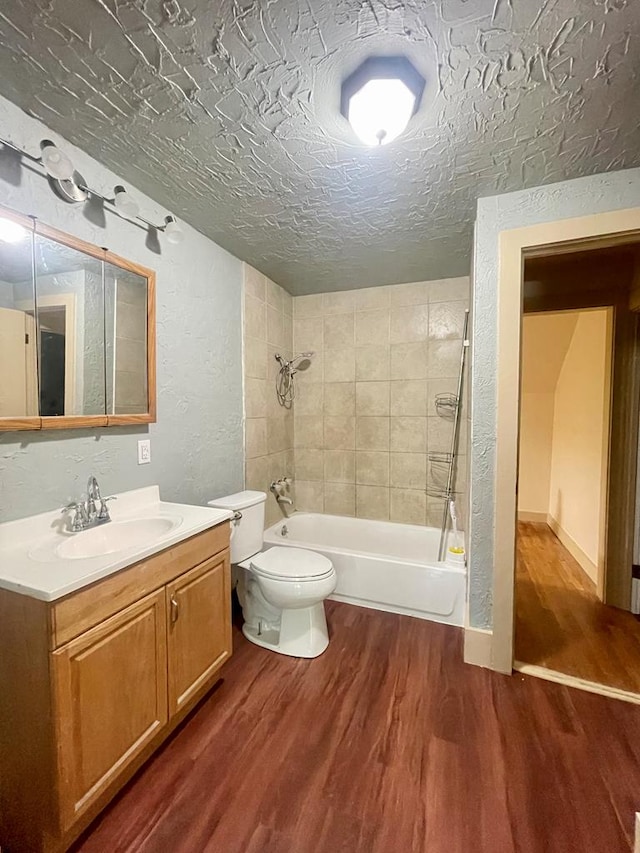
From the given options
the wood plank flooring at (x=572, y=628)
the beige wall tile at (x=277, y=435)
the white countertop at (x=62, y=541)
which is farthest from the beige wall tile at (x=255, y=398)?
the wood plank flooring at (x=572, y=628)

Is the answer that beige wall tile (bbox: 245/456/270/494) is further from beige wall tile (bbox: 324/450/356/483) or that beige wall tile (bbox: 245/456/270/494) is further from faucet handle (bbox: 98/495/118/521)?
faucet handle (bbox: 98/495/118/521)

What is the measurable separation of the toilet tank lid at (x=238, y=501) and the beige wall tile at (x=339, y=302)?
1.72m

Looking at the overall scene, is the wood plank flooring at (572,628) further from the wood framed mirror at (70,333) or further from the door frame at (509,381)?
the wood framed mirror at (70,333)

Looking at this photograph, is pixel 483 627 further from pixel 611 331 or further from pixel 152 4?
pixel 152 4

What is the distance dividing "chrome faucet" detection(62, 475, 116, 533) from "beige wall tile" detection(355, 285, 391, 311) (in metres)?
2.35

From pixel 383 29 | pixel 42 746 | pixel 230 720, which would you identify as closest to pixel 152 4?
pixel 383 29

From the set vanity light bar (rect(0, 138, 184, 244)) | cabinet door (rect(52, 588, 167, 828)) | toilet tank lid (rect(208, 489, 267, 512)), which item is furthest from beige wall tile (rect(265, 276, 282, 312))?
cabinet door (rect(52, 588, 167, 828))

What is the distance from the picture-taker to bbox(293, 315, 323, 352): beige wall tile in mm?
3148

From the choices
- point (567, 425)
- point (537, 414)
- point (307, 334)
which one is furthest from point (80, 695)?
point (537, 414)

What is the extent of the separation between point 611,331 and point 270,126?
2334mm

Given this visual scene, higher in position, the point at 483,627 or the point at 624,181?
the point at 624,181

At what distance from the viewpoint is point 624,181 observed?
1.56 meters

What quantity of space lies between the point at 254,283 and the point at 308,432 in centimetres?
130

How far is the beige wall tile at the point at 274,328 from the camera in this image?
2.82 m
